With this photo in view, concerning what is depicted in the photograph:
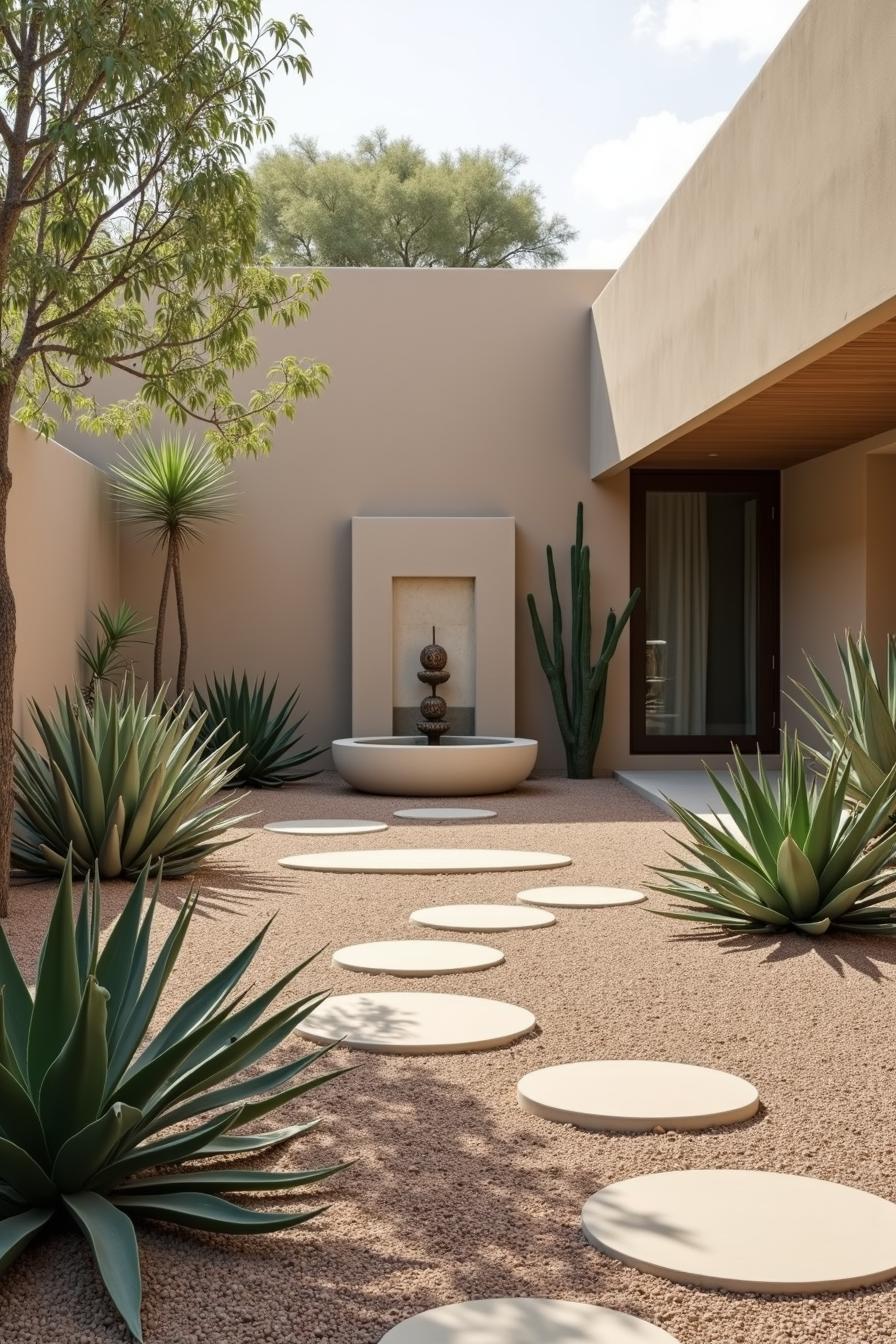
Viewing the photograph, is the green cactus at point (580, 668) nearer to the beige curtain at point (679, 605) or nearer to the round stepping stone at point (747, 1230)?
the beige curtain at point (679, 605)

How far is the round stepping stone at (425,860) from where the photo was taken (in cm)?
605

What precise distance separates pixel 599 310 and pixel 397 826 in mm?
5095

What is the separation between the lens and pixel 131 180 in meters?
5.14

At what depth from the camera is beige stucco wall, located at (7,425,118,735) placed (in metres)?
7.68

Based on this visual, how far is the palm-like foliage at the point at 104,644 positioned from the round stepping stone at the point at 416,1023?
19.1ft

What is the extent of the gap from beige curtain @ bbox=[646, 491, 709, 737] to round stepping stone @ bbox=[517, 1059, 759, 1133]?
8.27m

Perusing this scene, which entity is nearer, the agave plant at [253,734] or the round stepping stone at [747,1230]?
the round stepping stone at [747,1230]

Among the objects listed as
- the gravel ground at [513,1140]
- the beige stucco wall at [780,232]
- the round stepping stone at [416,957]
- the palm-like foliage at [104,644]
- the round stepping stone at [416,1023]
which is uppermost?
the beige stucco wall at [780,232]

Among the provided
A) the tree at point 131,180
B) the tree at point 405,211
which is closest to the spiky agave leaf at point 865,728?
the tree at point 131,180

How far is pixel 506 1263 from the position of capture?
2.15m

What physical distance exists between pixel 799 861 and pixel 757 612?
7105 mm

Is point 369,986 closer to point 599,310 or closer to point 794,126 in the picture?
point 794,126

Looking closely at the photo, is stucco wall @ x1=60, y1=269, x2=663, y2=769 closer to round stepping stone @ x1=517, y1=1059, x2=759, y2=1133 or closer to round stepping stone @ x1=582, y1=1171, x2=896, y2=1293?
round stepping stone @ x1=517, y1=1059, x2=759, y2=1133

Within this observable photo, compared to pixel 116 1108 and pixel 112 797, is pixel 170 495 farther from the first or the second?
pixel 116 1108
